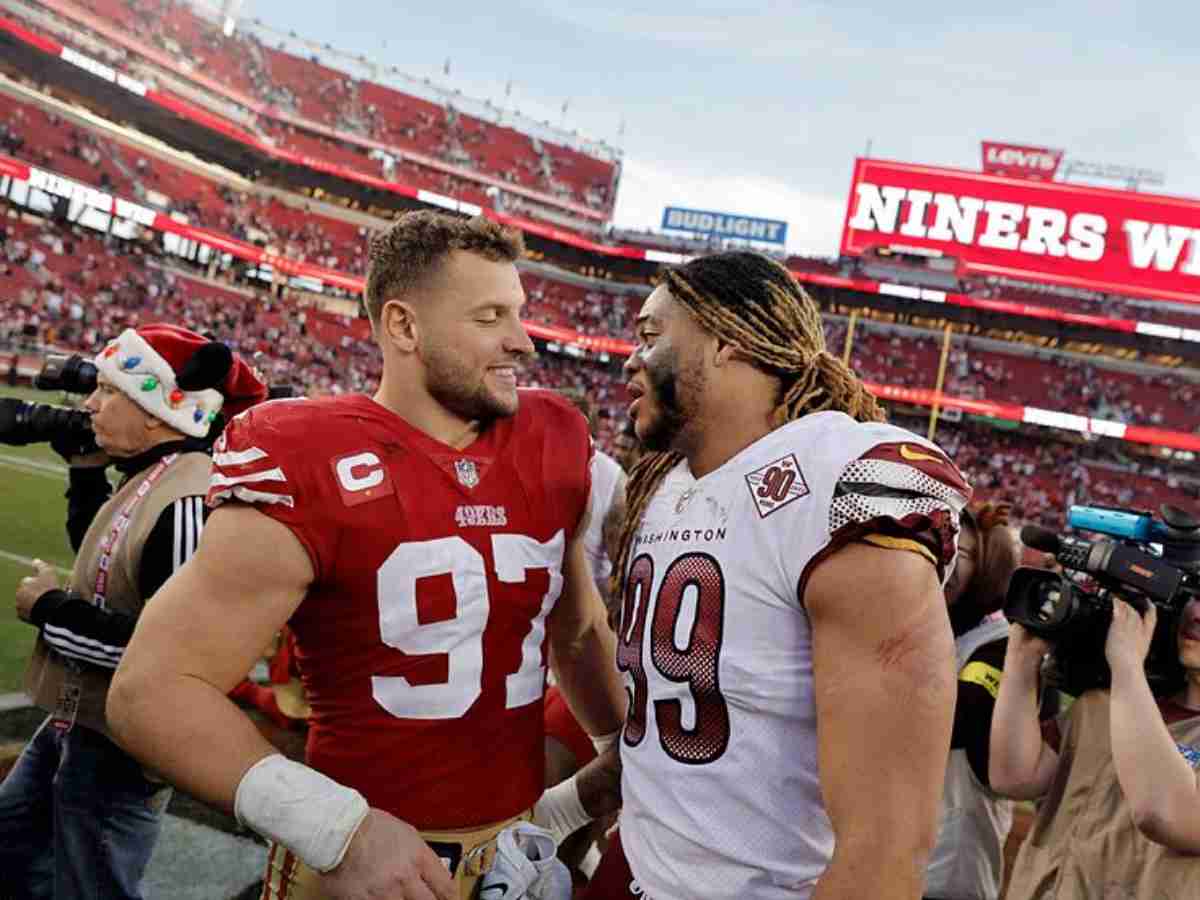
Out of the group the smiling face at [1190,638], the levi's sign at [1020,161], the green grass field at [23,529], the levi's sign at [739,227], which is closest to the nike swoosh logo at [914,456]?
the smiling face at [1190,638]

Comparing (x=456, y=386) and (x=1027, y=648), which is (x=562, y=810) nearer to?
(x=456, y=386)

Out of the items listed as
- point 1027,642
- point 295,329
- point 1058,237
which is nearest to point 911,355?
point 1058,237

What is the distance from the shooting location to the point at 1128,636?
181cm

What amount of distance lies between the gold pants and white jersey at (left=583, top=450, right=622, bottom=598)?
2.32ft

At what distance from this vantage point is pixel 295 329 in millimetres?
32656

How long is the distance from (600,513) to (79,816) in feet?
5.32

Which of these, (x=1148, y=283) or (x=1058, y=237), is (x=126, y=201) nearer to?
(x=1058, y=237)

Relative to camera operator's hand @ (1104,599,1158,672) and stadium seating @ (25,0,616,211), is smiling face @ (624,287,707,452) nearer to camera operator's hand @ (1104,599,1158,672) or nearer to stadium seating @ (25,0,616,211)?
camera operator's hand @ (1104,599,1158,672)

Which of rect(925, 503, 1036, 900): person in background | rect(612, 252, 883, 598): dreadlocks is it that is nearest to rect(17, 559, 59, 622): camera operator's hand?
rect(612, 252, 883, 598): dreadlocks

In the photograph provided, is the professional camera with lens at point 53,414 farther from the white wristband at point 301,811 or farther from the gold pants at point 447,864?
the white wristband at point 301,811

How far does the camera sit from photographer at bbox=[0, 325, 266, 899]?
2229mm

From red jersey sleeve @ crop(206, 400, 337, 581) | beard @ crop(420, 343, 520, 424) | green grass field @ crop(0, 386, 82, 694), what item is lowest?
green grass field @ crop(0, 386, 82, 694)

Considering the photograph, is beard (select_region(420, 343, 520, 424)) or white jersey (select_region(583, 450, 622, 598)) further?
white jersey (select_region(583, 450, 622, 598))

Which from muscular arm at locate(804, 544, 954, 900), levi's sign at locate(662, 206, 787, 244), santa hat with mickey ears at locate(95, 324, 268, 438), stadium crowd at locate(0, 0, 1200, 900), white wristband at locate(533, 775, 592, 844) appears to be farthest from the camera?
levi's sign at locate(662, 206, 787, 244)
